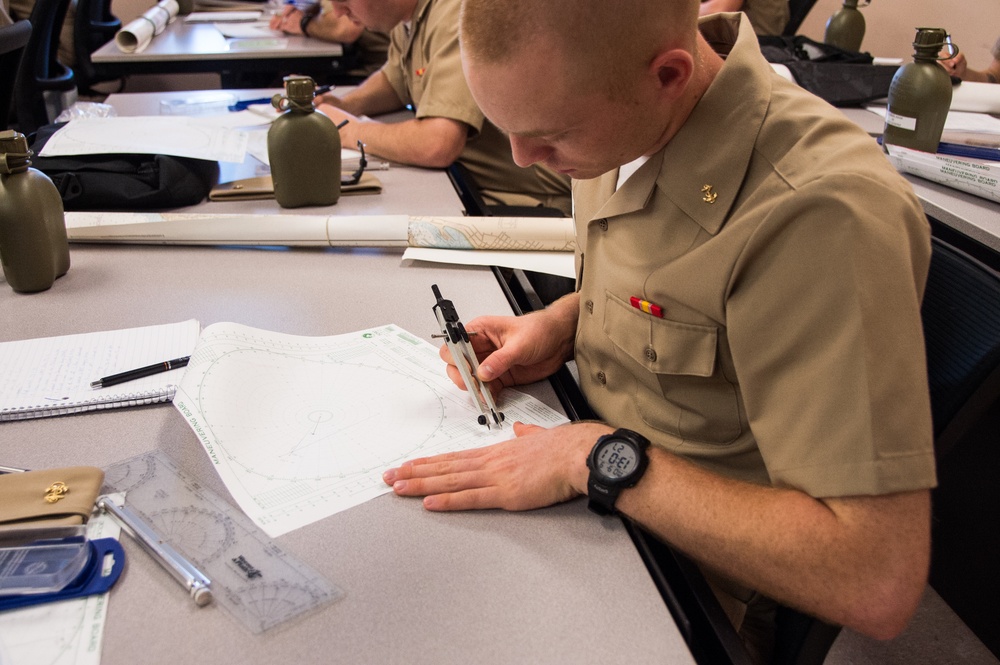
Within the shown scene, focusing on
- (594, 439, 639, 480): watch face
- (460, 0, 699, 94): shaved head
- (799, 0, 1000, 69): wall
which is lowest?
(799, 0, 1000, 69): wall

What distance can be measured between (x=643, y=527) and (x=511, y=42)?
1.62 feet

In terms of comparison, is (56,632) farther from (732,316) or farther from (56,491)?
(732,316)

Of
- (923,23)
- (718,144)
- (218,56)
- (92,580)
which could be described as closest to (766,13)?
(923,23)

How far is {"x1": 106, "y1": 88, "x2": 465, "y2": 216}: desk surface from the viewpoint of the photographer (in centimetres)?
166

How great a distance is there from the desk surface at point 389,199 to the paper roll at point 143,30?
1366mm

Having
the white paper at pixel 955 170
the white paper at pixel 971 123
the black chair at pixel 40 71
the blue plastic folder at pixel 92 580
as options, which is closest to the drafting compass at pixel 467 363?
the blue plastic folder at pixel 92 580

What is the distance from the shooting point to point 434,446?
0.90 m

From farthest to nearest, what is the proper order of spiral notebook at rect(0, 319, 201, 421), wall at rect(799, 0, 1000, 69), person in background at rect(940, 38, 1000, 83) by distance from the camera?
wall at rect(799, 0, 1000, 69), person in background at rect(940, 38, 1000, 83), spiral notebook at rect(0, 319, 201, 421)

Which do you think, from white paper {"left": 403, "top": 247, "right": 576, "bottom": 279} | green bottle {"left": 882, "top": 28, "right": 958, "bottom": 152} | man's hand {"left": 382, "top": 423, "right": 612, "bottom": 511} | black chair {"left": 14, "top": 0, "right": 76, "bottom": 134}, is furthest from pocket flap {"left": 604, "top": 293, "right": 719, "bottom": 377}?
black chair {"left": 14, "top": 0, "right": 76, "bottom": 134}

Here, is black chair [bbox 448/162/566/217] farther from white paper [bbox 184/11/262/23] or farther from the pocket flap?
white paper [bbox 184/11/262/23]

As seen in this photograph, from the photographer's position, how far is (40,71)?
3.61 meters

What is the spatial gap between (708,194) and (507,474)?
1.18 feet

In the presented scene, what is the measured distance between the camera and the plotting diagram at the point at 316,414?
0.83 meters

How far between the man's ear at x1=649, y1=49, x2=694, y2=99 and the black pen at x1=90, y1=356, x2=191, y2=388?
2.27ft
